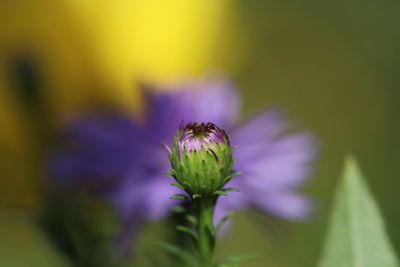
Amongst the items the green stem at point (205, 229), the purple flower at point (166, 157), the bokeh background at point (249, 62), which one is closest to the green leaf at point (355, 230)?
the green stem at point (205, 229)

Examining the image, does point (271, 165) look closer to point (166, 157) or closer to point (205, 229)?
point (166, 157)

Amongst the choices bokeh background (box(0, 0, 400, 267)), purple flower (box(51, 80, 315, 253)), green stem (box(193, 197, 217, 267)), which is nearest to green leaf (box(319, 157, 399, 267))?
green stem (box(193, 197, 217, 267))

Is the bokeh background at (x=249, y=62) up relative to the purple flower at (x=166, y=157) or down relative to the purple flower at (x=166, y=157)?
up

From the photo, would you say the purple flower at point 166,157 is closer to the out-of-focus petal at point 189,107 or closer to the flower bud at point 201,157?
the out-of-focus petal at point 189,107

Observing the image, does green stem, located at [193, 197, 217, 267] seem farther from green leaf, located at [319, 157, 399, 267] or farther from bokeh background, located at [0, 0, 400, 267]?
bokeh background, located at [0, 0, 400, 267]

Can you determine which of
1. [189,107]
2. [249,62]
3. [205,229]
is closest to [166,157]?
[189,107]

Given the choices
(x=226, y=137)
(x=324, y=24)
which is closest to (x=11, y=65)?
(x=226, y=137)
